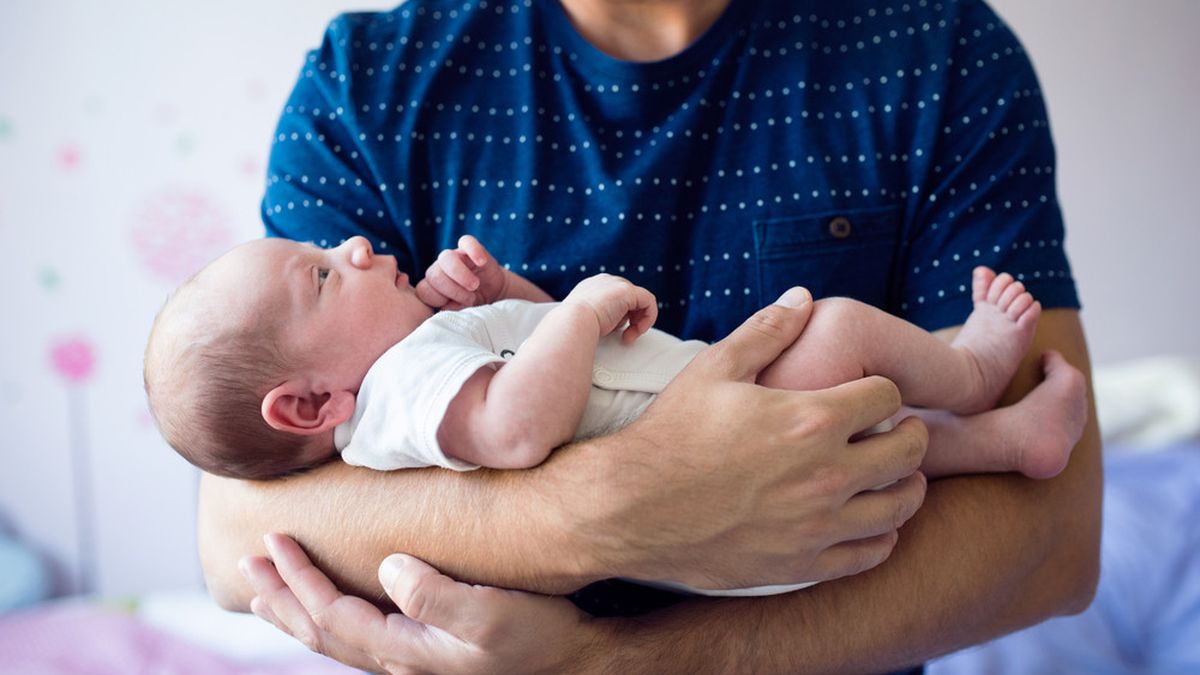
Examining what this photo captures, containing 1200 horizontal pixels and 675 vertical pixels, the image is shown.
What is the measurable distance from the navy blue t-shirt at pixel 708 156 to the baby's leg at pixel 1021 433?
136mm

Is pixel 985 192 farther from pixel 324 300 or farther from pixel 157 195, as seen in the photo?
pixel 157 195

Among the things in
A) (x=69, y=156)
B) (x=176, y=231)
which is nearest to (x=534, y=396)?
(x=176, y=231)

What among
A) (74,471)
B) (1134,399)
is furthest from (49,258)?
(1134,399)

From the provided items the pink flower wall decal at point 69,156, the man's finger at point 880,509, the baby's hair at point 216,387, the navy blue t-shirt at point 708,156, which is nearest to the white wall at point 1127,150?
the navy blue t-shirt at point 708,156

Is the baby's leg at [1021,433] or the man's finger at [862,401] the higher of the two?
the man's finger at [862,401]

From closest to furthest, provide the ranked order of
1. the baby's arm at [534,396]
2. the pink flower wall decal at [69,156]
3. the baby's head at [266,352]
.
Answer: the baby's arm at [534,396] < the baby's head at [266,352] < the pink flower wall decal at [69,156]

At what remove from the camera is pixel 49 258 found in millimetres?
2848

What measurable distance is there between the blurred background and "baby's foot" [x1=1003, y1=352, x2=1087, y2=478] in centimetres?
171

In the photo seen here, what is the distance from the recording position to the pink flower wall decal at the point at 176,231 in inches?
112

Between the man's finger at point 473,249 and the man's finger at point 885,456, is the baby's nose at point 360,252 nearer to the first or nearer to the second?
the man's finger at point 473,249

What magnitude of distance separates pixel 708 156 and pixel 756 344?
0.36 metres

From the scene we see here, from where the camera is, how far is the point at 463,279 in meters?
1.11

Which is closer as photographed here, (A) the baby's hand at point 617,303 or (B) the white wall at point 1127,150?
(A) the baby's hand at point 617,303

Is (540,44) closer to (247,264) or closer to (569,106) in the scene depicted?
(569,106)
